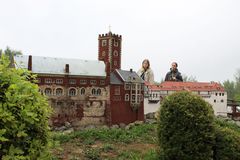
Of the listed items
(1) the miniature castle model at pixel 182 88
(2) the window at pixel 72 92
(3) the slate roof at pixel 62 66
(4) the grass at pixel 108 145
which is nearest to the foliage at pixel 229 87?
(1) the miniature castle model at pixel 182 88

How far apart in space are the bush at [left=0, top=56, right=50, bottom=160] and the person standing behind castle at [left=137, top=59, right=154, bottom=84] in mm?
27323

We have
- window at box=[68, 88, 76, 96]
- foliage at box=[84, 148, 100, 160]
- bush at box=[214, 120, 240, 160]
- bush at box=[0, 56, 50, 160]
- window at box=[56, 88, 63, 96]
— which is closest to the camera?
bush at box=[0, 56, 50, 160]

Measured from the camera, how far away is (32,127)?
5332mm

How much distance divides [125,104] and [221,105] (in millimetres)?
10095

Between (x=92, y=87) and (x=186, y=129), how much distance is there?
1610 centimetres

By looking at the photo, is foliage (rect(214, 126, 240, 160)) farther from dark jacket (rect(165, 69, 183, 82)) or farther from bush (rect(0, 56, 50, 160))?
dark jacket (rect(165, 69, 183, 82))

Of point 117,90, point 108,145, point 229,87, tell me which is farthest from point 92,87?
point 229,87

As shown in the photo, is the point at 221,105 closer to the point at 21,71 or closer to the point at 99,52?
the point at 99,52

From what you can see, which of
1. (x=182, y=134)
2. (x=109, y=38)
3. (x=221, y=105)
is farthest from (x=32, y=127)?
(x=221, y=105)

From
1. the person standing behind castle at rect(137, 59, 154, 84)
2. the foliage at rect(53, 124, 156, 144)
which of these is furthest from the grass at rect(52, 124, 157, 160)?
the person standing behind castle at rect(137, 59, 154, 84)

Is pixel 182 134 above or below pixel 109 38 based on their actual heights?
below

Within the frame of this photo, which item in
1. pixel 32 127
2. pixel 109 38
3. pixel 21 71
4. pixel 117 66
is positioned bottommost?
pixel 32 127

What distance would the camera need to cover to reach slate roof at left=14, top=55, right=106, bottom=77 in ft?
88.4

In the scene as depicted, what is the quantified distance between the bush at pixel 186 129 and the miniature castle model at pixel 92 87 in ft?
49.0
